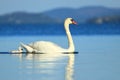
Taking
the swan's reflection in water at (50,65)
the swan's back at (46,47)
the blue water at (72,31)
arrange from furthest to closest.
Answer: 1. the blue water at (72,31)
2. the swan's back at (46,47)
3. the swan's reflection in water at (50,65)

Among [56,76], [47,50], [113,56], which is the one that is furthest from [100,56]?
[56,76]

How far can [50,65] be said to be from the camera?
19.4m

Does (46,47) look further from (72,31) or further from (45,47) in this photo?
(72,31)

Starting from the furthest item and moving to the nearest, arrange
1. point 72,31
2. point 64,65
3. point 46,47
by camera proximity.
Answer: point 72,31 < point 46,47 < point 64,65

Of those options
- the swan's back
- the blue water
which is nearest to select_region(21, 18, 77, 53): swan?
the swan's back

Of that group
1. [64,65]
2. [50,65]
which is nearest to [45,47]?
[50,65]

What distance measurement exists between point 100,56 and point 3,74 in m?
5.45

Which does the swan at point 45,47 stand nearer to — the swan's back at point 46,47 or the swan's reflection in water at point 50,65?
the swan's back at point 46,47

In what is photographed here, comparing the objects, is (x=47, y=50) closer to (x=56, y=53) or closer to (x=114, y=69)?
(x=56, y=53)

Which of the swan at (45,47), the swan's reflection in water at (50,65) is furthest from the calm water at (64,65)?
the swan at (45,47)

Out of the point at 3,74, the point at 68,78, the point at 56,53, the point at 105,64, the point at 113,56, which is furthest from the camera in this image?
the point at 56,53

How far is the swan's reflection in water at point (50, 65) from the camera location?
1703cm

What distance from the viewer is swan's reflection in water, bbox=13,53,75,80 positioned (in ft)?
55.9

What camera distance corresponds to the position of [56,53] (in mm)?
23641
